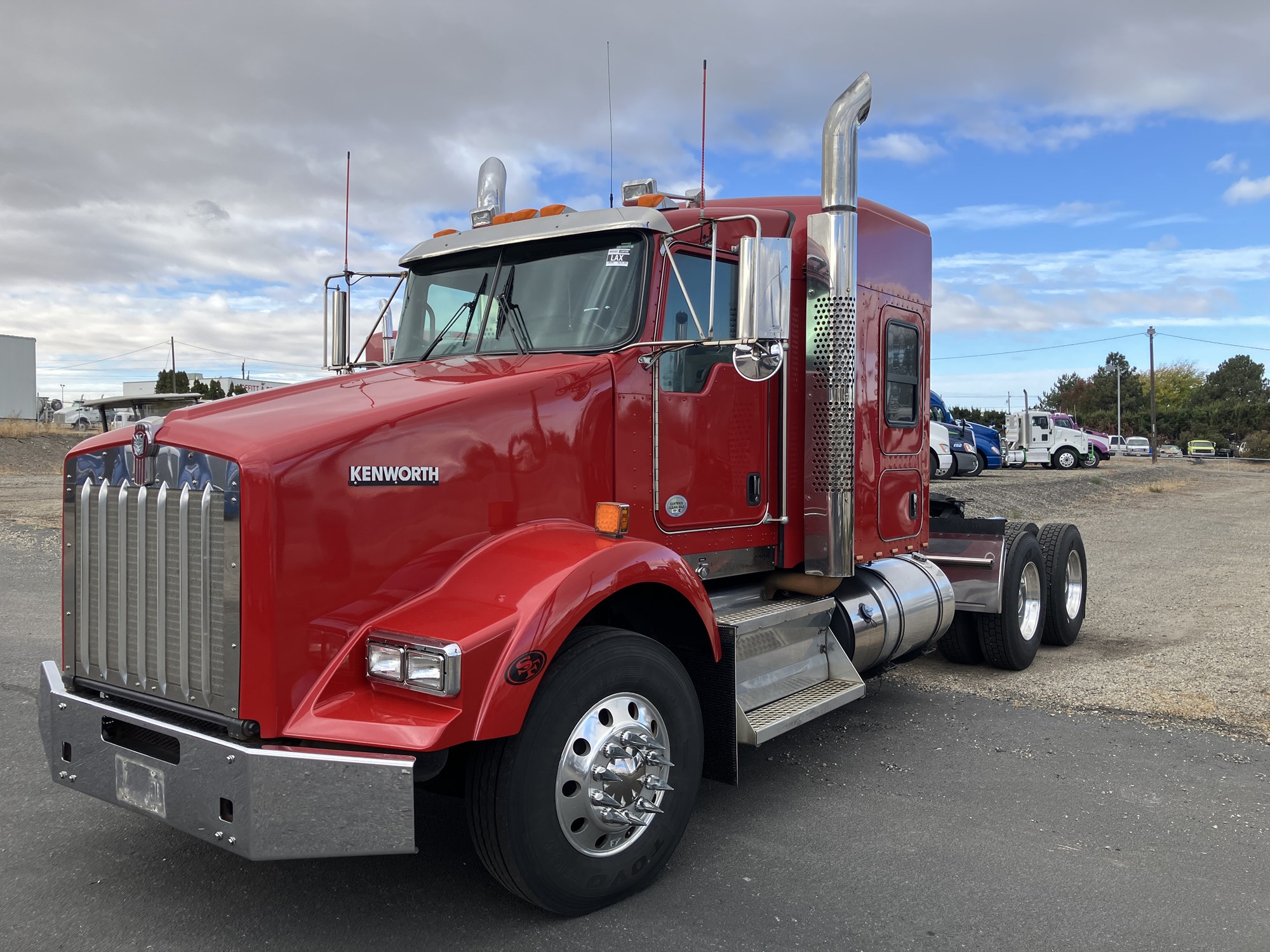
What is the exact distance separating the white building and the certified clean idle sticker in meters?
55.0

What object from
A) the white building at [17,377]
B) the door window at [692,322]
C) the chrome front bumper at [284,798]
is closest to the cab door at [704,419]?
the door window at [692,322]

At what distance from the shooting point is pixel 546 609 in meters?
3.19

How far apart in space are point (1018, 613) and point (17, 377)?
55.8m

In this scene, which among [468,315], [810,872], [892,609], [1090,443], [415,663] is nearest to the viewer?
[415,663]

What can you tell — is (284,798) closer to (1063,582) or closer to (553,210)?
(553,210)

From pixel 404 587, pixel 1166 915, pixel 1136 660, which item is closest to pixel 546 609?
pixel 404 587

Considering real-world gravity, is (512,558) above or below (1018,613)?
above

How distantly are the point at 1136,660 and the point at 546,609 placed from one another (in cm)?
596

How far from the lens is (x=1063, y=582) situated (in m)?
7.82

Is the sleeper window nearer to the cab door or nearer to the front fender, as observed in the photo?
the cab door

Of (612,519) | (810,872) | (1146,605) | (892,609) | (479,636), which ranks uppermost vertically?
(612,519)

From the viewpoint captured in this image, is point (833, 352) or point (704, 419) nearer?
point (704, 419)

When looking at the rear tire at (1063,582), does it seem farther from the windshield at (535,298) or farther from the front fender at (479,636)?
the front fender at (479,636)

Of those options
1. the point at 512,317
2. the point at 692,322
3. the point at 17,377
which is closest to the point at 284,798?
the point at 512,317
